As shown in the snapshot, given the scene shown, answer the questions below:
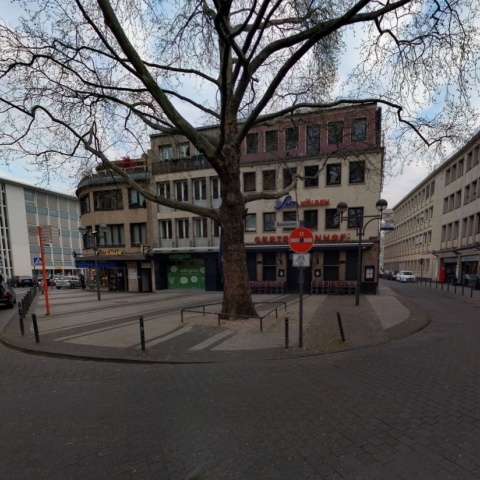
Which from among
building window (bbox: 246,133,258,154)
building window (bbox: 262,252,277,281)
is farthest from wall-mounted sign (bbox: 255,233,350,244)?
building window (bbox: 246,133,258,154)

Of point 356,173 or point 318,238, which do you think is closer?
point 356,173

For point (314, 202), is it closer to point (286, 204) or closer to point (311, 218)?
point (311, 218)

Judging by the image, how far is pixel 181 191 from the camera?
21.4 metres

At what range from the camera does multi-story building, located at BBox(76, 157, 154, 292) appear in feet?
71.8

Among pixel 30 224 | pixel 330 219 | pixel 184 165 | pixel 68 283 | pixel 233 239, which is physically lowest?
pixel 68 283

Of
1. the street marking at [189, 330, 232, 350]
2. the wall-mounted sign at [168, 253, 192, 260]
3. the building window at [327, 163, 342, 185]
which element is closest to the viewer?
the street marking at [189, 330, 232, 350]

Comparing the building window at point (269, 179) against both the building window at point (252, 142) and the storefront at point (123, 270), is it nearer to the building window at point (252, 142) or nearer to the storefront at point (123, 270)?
the building window at point (252, 142)

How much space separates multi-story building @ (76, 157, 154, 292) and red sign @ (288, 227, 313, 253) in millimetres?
17494

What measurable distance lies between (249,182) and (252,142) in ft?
9.71

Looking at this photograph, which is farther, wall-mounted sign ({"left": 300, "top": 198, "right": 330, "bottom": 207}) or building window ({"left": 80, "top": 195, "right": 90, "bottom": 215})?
building window ({"left": 80, "top": 195, "right": 90, "bottom": 215})

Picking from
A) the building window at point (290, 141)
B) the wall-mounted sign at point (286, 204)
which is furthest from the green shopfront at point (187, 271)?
the building window at point (290, 141)

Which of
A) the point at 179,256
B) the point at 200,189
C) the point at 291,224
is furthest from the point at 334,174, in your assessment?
the point at 179,256

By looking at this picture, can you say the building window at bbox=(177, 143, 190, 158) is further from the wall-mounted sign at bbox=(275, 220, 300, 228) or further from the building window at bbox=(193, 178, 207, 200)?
the wall-mounted sign at bbox=(275, 220, 300, 228)

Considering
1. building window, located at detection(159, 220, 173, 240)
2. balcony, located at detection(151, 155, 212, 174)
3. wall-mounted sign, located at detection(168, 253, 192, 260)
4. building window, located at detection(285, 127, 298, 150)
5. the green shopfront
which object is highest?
building window, located at detection(285, 127, 298, 150)
